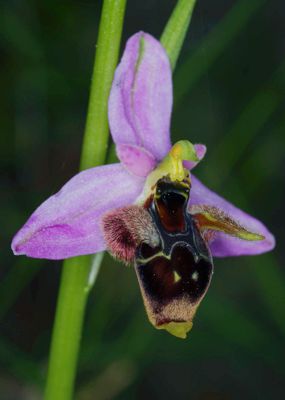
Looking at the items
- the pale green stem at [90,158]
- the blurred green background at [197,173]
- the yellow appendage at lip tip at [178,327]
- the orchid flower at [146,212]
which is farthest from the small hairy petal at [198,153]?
the blurred green background at [197,173]

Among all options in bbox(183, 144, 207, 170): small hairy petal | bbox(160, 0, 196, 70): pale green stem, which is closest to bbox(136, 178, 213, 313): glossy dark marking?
bbox(183, 144, 207, 170): small hairy petal

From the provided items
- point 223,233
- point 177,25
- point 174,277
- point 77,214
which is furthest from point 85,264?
point 177,25

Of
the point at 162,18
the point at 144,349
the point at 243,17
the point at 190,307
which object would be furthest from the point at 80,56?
the point at 190,307

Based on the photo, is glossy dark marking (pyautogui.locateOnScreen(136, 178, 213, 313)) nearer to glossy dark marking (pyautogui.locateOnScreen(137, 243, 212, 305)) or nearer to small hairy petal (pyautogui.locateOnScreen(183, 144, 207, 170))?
glossy dark marking (pyautogui.locateOnScreen(137, 243, 212, 305))

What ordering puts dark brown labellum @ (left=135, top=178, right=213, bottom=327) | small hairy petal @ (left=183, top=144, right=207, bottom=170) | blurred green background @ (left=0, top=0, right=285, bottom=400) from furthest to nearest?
blurred green background @ (left=0, top=0, right=285, bottom=400), small hairy petal @ (left=183, top=144, right=207, bottom=170), dark brown labellum @ (left=135, top=178, right=213, bottom=327)

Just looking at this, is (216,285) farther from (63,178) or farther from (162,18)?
(162,18)

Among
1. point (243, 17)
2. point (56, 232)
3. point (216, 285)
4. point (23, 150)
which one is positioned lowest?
point (216, 285)

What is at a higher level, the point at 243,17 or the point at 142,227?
the point at 142,227
